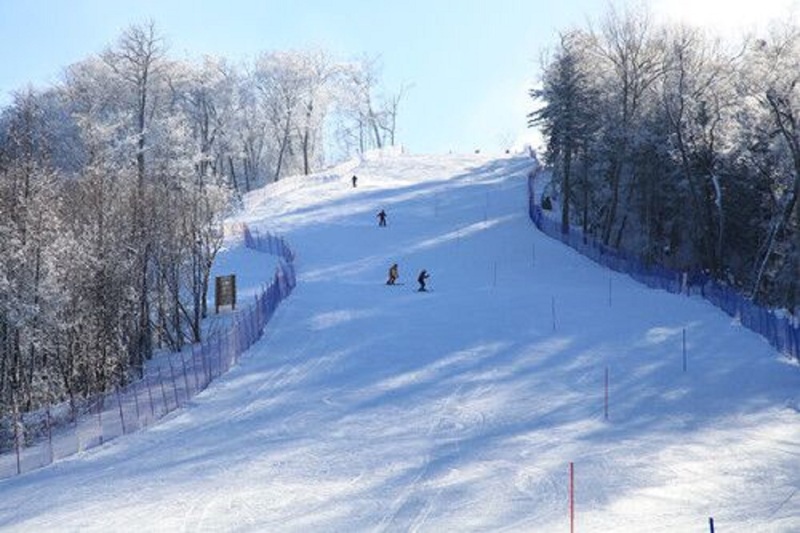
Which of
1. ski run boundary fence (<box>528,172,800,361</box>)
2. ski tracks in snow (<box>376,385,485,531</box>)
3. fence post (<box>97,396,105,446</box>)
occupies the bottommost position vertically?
ski tracks in snow (<box>376,385,485,531</box>)

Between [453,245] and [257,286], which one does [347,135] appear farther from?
[257,286]

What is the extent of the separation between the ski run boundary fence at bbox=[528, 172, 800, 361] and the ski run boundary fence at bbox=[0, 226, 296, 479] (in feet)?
59.4

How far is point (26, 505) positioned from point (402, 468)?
7971mm

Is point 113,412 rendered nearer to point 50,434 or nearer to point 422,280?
point 50,434

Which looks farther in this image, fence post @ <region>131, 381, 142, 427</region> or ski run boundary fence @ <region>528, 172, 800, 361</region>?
ski run boundary fence @ <region>528, 172, 800, 361</region>

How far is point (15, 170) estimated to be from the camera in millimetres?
30109

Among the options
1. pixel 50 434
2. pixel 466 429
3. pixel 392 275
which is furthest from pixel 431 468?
pixel 392 275

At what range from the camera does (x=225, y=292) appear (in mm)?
38969

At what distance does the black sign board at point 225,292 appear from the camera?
127 ft

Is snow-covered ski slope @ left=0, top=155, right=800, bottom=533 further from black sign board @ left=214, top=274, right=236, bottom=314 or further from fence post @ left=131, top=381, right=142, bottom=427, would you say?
black sign board @ left=214, top=274, right=236, bottom=314

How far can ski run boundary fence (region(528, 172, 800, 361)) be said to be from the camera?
28.5 metres

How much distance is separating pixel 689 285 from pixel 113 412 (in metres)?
26.4

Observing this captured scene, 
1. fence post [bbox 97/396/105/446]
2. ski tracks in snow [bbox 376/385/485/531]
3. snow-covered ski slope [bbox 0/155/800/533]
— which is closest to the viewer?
ski tracks in snow [bbox 376/385/485/531]

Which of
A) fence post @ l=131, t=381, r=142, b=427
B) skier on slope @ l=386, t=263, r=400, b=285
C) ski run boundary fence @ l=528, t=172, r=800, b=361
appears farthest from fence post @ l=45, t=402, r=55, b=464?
ski run boundary fence @ l=528, t=172, r=800, b=361
